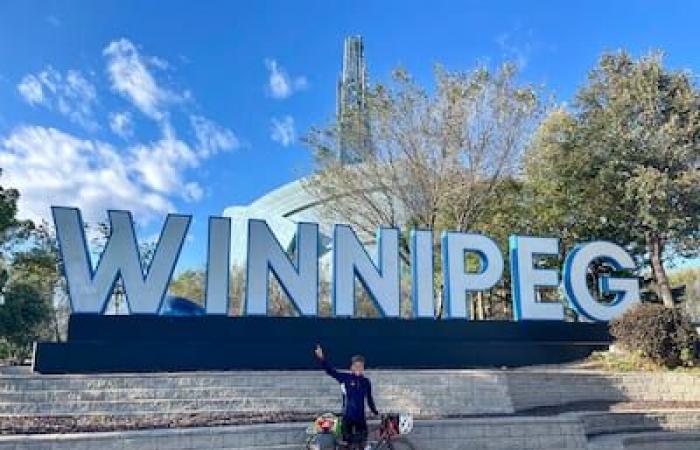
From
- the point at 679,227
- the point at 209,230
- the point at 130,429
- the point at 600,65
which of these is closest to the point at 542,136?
the point at 600,65

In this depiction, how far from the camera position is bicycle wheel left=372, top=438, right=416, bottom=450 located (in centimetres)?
826

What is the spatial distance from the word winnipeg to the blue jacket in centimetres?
640

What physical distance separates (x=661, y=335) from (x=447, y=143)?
11.0 metres

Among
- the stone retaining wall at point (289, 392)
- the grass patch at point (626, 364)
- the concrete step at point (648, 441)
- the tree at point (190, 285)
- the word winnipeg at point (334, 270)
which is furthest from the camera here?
the tree at point (190, 285)

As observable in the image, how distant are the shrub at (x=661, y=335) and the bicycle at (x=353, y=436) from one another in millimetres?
8836

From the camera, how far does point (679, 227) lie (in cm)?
2072

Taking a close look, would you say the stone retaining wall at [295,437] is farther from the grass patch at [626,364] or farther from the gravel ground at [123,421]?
the grass patch at [626,364]

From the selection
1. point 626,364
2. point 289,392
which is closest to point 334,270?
point 289,392

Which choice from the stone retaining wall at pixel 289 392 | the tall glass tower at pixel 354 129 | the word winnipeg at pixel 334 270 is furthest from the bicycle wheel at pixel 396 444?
the tall glass tower at pixel 354 129

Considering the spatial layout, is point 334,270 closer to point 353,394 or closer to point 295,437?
point 295,437

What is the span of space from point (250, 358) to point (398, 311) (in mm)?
3621

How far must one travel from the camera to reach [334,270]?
49.0ft

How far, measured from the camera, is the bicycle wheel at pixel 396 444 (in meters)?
8.26

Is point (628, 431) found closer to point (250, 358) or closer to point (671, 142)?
point (250, 358)
